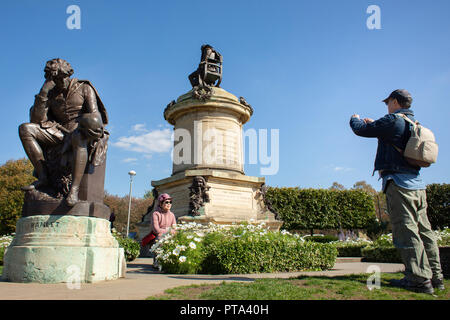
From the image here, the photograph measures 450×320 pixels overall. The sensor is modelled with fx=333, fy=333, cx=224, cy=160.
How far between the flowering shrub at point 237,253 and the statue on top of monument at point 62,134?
251cm

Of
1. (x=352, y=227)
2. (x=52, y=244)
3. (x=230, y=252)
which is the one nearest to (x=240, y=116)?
(x=230, y=252)

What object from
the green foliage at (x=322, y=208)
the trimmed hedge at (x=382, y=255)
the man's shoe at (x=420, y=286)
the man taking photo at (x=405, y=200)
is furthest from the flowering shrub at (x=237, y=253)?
the green foliage at (x=322, y=208)

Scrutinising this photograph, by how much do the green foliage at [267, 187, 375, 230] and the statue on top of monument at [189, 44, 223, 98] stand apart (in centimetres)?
1179

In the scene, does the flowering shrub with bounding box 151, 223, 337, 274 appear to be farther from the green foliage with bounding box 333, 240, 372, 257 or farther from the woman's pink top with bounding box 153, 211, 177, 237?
the green foliage with bounding box 333, 240, 372, 257

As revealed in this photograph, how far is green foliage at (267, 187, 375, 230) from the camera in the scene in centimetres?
2556

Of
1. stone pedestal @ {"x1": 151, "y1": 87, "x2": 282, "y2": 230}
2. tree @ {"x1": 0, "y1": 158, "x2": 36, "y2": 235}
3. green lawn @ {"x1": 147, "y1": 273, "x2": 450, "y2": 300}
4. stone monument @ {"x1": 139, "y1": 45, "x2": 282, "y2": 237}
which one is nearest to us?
green lawn @ {"x1": 147, "y1": 273, "x2": 450, "y2": 300}

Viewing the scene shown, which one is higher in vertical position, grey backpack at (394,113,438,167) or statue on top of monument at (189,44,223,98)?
statue on top of monument at (189,44,223,98)

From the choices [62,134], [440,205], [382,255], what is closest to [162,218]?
[62,134]

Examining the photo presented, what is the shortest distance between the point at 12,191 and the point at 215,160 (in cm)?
2883

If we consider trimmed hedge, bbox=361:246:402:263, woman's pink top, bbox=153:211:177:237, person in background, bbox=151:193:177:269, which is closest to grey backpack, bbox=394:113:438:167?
person in background, bbox=151:193:177:269

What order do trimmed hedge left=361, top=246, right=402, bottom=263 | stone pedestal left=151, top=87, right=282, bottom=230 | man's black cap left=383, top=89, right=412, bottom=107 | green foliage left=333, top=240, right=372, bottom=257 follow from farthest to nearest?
green foliage left=333, top=240, right=372, bottom=257 → stone pedestal left=151, top=87, right=282, bottom=230 → trimmed hedge left=361, top=246, right=402, bottom=263 → man's black cap left=383, top=89, right=412, bottom=107

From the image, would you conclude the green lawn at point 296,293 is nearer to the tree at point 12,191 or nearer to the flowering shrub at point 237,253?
the flowering shrub at point 237,253

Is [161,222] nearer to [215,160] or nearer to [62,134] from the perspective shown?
[62,134]

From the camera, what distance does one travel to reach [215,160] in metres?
14.1
